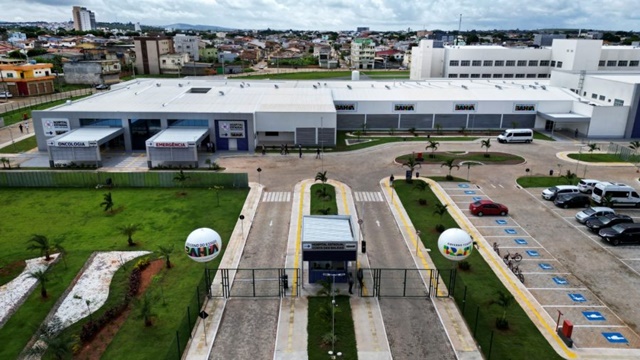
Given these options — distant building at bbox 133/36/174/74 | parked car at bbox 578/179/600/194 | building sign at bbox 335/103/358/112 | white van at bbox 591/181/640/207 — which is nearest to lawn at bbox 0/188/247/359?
building sign at bbox 335/103/358/112

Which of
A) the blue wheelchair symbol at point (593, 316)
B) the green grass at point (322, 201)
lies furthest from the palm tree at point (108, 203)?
the blue wheelchair symbol at point (593, 316)

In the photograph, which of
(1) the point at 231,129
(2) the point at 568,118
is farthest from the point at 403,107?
(1) the point at 231,129

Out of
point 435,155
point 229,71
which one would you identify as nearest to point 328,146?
point 435,155

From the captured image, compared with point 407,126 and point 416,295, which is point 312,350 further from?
point 407,126

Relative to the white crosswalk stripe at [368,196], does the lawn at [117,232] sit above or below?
below

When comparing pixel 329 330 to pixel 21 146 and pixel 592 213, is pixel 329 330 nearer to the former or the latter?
pixel 592 213

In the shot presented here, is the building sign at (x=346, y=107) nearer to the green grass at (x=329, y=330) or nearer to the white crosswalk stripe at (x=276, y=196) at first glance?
the white crosswalk stripe at (x=276, y=196)
